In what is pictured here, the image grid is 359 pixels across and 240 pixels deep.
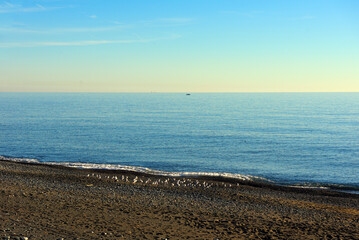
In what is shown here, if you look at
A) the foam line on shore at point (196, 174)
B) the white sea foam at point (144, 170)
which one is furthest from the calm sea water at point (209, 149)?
the white sea foam at point (144, 170)

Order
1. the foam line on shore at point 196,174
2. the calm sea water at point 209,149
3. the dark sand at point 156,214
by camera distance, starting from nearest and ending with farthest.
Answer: the dark sand at point 156,214 → the foam line on shore at point 196,174 → the calm sea water at point 209,149

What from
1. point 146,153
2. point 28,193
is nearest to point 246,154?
point 146,153

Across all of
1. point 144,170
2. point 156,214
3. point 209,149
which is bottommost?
point 144,170

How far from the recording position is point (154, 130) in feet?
261

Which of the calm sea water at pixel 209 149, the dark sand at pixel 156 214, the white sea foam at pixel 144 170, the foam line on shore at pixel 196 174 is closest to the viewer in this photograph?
the dark sand at pixel 156 214

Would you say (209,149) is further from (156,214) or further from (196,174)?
(156,214)

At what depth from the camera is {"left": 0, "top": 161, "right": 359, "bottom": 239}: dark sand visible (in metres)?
16.4

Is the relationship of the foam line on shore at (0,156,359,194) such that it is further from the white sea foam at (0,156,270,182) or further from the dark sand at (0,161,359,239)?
the dark sand at (0,161,359,239)

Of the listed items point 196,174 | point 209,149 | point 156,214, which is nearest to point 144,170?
→ point 196,174

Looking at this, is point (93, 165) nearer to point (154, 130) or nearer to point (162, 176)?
point (162, 176)

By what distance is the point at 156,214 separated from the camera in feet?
66.1

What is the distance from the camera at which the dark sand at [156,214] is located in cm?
1641

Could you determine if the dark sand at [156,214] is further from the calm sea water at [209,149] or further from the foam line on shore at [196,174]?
the calm sea water at [209,149]

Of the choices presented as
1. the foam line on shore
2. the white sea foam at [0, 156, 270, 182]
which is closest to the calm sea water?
the foam line on shore
